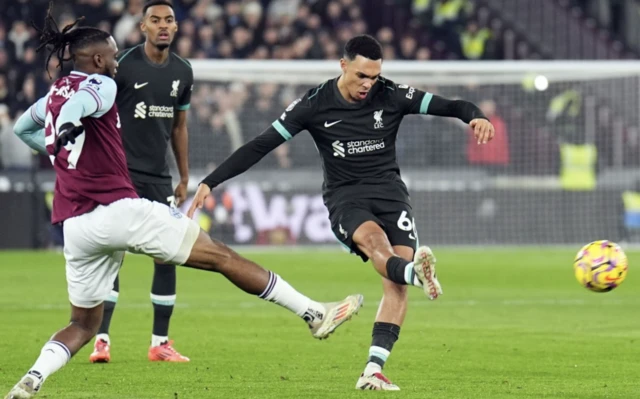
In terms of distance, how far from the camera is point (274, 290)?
753 centimetres

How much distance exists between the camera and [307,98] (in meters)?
8.34

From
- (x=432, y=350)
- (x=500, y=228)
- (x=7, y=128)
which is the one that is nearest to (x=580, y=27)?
(x=500, y=228)

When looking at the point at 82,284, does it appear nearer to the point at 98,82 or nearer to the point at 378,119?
the point at 98,82

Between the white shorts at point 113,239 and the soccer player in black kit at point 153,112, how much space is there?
86.5 inches

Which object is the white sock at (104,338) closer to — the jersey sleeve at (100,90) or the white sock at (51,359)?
the white sock at (51,359)

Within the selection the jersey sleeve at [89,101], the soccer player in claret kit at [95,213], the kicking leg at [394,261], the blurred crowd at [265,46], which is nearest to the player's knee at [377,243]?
the kicking leg at [394,261]

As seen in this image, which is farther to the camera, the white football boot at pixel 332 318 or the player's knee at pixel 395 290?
the player's knee at pixel 395 290

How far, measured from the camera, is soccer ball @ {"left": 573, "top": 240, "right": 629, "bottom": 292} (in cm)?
920

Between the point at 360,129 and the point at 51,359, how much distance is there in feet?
8.03

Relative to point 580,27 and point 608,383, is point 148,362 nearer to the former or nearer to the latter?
point 608,383

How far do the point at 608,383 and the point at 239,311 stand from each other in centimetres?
590

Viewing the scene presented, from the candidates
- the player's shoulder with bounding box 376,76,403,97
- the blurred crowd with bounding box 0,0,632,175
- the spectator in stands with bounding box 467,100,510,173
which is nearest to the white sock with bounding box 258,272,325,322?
the player's shoulder with bounding box 376,76,403,97

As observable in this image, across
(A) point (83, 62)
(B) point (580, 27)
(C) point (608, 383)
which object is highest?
(B) point (580, 27)

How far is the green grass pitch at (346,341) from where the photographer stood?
7.99 m
